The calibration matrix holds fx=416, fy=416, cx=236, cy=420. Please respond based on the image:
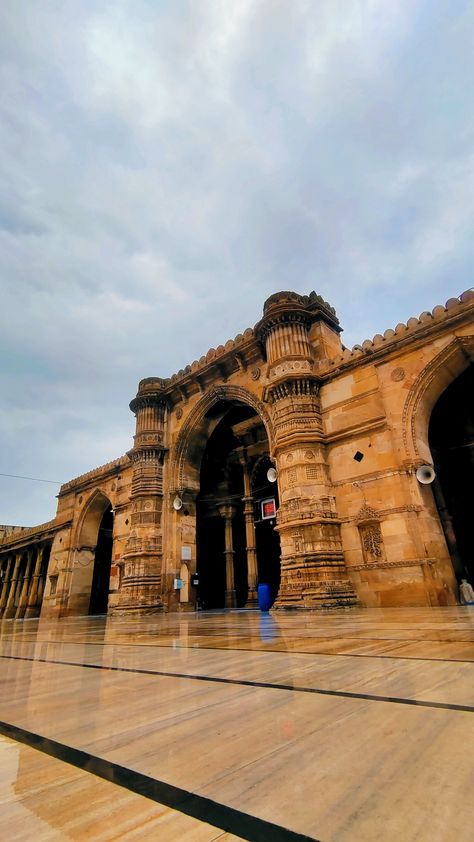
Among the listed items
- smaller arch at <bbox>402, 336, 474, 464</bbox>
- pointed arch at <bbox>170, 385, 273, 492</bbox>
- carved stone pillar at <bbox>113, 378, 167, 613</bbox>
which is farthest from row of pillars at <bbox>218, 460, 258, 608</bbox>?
smaller arch at <bbox>402, 336, 474, 464</bbox>

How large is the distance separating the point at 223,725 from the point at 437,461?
10915 mm

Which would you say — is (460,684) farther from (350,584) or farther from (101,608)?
(101,608)

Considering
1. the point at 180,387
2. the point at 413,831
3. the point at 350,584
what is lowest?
the point at 413,831

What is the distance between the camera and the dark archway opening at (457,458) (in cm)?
1079

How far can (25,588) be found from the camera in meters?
23.8

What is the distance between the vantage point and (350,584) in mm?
8578

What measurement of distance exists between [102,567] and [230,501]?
8.38 m

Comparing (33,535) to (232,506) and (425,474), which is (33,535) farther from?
(425,474)

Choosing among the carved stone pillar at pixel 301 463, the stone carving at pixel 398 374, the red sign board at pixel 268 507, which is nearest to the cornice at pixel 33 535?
the red sign board at pixel 268 507

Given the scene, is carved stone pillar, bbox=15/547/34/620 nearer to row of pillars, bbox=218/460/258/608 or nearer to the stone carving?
row of pillars, bbox=218/460/258/608

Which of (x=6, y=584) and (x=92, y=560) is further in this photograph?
(x=6, y=584)

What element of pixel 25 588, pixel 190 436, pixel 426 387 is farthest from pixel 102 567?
pixel 426 387

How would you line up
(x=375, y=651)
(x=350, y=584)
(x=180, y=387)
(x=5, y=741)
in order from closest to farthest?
(x=5, y=741), (x=375, y=651), (x=350, y=584), (x=180, y=387)

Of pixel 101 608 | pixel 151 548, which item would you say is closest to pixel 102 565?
pixel 101 608
